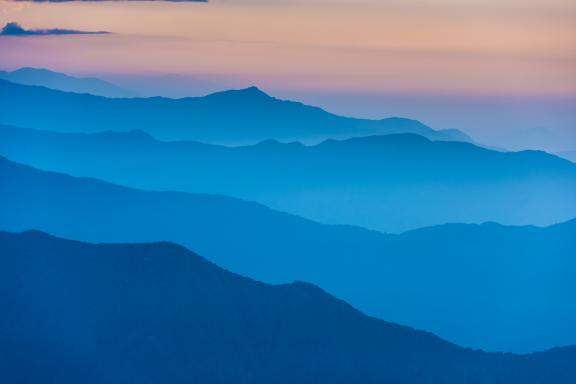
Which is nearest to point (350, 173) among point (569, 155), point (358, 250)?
point (569, 155)

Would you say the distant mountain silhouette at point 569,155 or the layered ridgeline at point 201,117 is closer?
the distant mountain silhouette at point 569,155

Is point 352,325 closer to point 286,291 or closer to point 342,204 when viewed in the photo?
point 286,291

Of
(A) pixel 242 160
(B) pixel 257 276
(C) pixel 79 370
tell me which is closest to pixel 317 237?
(B) pixel 257 276

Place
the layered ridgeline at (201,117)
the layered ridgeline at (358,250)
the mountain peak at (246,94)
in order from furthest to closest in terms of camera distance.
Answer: the mountain peak at (246,94), the layered ridgeline at (201,117), the layered ridgeline at (358,250)

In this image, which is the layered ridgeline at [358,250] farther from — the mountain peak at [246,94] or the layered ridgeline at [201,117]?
the mountain peak at [246,94]

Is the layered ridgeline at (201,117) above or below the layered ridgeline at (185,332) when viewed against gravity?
above

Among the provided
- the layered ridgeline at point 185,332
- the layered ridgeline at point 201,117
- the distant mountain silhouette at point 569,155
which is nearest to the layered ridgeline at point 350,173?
the distant mountain silhouette at point 569,155
